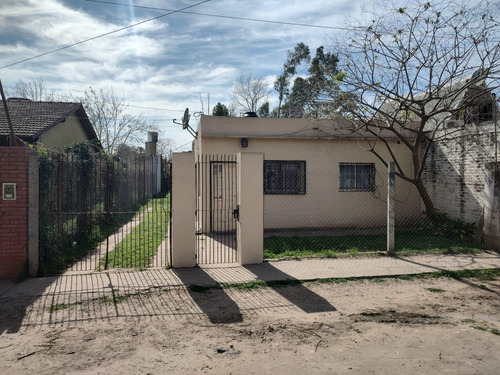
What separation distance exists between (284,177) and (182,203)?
5.52m

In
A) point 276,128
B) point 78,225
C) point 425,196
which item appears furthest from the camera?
point 276,128

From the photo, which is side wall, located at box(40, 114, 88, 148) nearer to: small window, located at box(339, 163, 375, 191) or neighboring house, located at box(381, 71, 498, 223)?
small window, located at box(339, 163, 375, 191)

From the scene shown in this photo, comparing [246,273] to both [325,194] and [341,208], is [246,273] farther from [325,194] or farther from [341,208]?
[341,208]

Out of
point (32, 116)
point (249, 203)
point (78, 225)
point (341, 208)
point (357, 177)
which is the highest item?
point (32, 116)

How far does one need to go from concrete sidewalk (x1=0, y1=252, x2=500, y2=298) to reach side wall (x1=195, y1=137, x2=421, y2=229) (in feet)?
12.8

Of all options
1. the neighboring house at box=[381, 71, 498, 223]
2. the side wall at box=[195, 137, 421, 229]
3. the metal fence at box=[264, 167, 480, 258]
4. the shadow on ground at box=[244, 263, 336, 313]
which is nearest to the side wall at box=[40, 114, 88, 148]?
the side wall at box=[195, 137, 421, 229]

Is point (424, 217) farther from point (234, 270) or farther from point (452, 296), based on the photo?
point (234, 270)

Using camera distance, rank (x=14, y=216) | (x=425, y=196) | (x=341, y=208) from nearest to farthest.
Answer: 1. (x=14, y=216)
2. (x=425, y=196)
3. (x=341, y=208)

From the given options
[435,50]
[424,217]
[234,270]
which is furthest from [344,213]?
[234,270]

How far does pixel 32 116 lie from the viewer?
16047 mm

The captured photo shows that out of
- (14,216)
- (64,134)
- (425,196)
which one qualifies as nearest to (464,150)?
(425,196)

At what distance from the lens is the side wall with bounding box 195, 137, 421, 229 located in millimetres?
11766

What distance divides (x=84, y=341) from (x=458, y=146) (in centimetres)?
1087

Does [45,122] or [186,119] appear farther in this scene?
[45,122]
